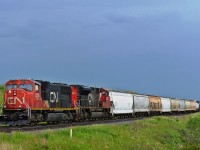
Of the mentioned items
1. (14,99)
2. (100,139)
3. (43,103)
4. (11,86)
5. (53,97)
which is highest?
(11,86)

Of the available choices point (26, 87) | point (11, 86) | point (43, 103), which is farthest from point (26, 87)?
point (43, 103)

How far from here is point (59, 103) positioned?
34.2 metres

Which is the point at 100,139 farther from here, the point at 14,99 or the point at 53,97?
the point at 53,97

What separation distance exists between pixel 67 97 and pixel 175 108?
150 ft

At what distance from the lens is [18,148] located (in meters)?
14.1

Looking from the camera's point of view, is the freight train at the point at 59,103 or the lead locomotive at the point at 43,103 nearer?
the lead locomotive at the point at 43,103

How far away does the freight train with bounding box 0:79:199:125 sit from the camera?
28.2m

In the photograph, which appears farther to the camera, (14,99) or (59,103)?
(59,103)

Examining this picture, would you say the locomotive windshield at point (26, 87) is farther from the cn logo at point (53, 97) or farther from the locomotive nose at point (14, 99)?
the cn logo at point (53, 97)

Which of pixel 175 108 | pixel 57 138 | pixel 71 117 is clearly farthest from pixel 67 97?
pixel 175 108

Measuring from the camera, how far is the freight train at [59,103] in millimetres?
28219

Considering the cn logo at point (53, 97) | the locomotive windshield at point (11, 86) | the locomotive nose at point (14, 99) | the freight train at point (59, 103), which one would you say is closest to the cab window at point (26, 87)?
the freight train at point (59, 103)

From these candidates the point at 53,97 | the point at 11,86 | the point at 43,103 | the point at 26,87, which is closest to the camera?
the point at 26,87

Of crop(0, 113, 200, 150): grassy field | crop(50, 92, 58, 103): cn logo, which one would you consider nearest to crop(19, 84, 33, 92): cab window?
crop(50, 92, 58, 103): cn logo
